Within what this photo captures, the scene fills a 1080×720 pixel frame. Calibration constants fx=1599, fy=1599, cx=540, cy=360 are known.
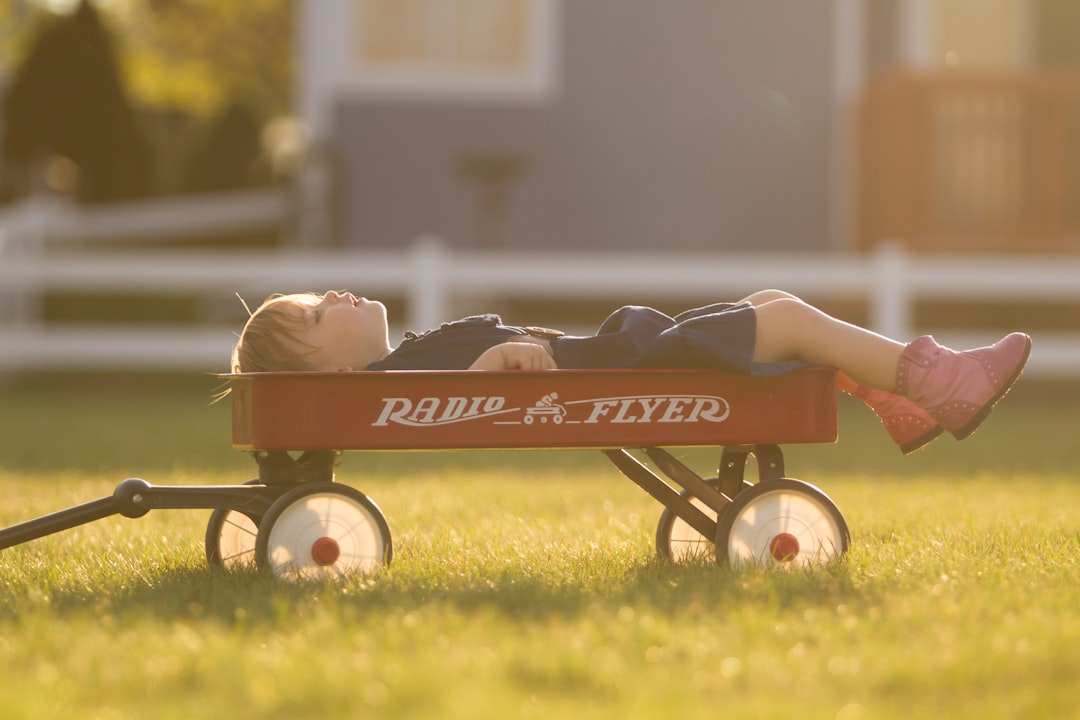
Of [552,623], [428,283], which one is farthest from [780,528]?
[428,283]

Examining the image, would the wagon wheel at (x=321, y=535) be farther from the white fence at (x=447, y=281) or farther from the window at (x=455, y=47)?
the window at (x=455, y=47)

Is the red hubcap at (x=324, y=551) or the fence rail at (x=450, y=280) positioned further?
the fence rail at (x=450, y=280)

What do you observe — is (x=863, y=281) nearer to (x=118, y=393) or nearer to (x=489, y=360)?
(x=118, y=393)

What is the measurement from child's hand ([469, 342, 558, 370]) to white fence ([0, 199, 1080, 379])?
7.52 m

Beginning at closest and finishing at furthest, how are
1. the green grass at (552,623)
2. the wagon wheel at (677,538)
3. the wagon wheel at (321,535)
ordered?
the green grass at (552,623) → the wagon wheel at (321,535) → the wagon wheel at (677,538)

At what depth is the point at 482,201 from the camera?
531 inches

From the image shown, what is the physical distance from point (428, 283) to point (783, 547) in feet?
26.1

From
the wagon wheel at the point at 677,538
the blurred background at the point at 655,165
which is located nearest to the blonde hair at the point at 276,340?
the wagon wheel at the point at 677,538

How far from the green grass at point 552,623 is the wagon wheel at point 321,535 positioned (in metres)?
0.09

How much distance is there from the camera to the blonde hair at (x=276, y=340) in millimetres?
4418

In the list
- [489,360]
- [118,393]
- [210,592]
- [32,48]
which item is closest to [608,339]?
[489,360]

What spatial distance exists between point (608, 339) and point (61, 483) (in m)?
3.48

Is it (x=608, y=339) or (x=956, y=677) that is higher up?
(x=608, y=339)

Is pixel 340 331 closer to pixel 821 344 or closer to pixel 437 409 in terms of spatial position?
pixel 437 409
